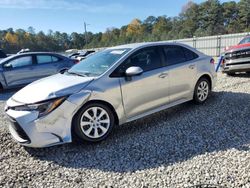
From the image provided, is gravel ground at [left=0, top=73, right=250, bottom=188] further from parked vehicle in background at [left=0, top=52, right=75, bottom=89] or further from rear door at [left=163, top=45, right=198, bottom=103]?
parked vehicle in background at [left=0, top=52, right=75, bottom=89]

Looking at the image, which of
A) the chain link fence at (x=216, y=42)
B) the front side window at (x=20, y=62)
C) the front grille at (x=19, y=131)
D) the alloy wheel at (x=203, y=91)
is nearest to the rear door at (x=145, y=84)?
the alloy wheel at (x=203, y=91)

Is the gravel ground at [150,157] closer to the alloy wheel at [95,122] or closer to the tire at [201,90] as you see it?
the alloy wheel at [95,122]

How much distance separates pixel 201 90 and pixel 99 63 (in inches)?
95.1

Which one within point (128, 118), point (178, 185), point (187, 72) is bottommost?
point (178, 185)

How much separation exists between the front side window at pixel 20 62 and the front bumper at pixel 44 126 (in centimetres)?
601

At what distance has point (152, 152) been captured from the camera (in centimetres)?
334

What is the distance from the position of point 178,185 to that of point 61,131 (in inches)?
69.7

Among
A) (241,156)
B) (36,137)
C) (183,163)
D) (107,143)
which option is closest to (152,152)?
(183,163)

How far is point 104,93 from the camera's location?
3670 mm

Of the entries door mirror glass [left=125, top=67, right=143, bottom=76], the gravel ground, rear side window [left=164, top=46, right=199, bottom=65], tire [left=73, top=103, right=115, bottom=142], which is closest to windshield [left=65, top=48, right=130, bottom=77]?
door mirror glass [left=125, top=67, right=143, bottom=76]

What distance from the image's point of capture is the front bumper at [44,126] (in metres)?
3.26

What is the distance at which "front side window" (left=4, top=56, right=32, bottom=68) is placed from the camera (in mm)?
8709

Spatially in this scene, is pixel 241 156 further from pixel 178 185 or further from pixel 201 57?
pixel 201 57

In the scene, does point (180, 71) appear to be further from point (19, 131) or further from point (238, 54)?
point (238, 54)
